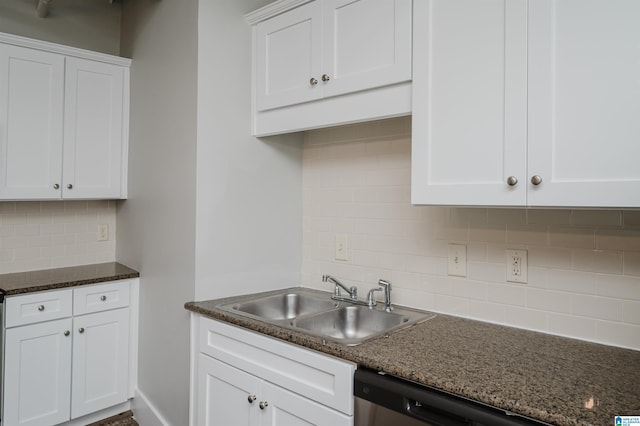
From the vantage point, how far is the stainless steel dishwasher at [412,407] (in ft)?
3.51

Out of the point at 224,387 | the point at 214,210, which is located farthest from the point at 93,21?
the point at 224,387

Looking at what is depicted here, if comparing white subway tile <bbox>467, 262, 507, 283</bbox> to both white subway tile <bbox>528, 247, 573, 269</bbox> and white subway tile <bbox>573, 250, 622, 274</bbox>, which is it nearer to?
white subway tile <bbox>528, 247, 573, 269</bbox>

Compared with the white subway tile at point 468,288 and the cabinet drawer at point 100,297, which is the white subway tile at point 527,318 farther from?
the cabinet drawer at point 100,297

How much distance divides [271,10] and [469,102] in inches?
47.6

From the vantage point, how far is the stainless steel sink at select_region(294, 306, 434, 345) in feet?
6.04

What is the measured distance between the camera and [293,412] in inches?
61.7

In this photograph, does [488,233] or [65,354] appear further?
[65,354]

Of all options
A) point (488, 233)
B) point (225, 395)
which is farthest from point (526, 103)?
point (225, 395)

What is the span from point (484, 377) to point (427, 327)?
505 millimetres

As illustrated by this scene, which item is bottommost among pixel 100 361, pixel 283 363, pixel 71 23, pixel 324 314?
pixel 100 361

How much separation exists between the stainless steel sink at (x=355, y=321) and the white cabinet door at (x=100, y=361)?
1.40 metres

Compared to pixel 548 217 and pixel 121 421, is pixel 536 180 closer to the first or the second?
pixel 548 217

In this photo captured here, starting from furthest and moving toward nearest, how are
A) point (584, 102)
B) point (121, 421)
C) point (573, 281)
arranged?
point (121, 421) < point (573, 281) < point (584, 102)

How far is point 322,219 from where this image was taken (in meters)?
2.41
